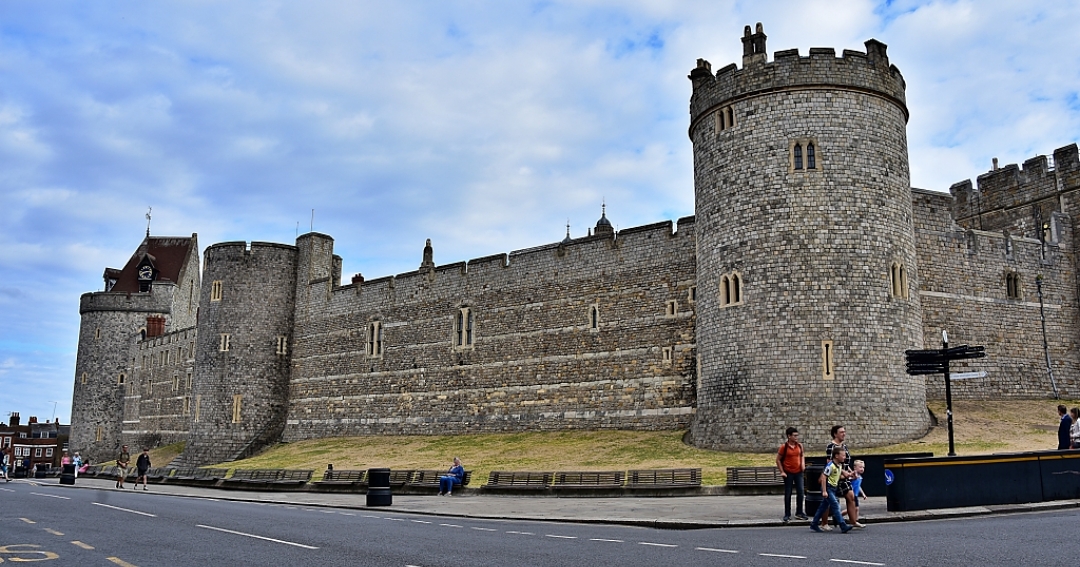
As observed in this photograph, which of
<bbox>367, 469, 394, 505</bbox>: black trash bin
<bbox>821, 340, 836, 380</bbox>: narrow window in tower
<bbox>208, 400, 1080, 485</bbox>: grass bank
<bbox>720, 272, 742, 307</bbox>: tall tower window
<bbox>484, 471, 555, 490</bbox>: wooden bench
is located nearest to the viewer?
<bbox>367, 469, 394, 505</bbox>: black trash bin

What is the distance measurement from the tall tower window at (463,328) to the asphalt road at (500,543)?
20287 mm

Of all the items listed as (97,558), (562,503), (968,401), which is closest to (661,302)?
(968,401)

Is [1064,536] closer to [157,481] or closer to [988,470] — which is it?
[988,470]

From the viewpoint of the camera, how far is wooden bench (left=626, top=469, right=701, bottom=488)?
63.6ft

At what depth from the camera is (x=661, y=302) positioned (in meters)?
29.8

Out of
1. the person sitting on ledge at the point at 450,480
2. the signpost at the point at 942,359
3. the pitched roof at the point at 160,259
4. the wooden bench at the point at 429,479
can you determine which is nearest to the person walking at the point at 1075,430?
the signpost at the point at 942,359

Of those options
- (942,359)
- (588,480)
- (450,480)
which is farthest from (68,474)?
(942,359)

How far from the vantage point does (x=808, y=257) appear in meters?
24.1

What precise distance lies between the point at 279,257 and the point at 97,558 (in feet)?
116

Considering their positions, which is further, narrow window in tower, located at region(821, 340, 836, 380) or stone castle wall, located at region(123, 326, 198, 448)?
stone castle wall, located at region(123, 326, 198, 448)

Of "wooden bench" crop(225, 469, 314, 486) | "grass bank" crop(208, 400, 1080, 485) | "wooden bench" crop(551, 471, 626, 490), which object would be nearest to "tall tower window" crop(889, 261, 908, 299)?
"grass bank" crop(208, 400, 1080, 485)

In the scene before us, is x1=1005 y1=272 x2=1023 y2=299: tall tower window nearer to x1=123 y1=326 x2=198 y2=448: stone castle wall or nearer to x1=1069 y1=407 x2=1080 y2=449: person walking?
x1=1069 y1=407 x2=1080 y2=449: person walking

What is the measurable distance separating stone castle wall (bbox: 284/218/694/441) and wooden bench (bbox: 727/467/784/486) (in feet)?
30.6

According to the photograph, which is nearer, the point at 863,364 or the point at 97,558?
the point at 97,558
